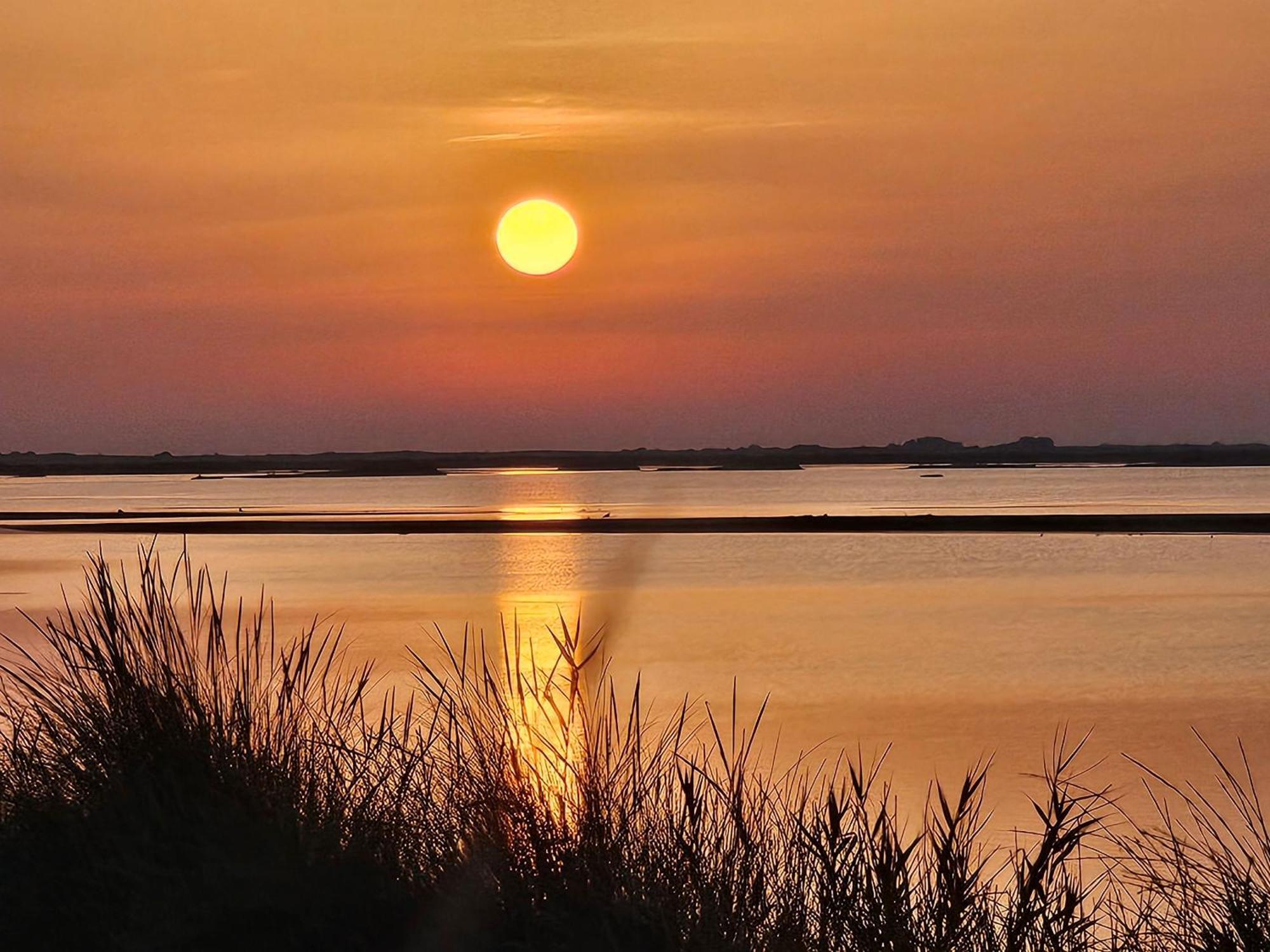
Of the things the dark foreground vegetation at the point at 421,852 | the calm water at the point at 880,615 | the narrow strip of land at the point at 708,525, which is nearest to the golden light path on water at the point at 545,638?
the dark foreground vegetation at the point at 421,852

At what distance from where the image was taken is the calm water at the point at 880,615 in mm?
17438

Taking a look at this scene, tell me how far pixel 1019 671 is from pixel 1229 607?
406 inches

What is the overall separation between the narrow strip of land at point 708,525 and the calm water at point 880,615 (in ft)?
8.65

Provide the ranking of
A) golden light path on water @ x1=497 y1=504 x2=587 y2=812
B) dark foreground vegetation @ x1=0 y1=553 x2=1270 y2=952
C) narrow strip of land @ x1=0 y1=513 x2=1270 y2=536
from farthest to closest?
narrow strip of land @ x1=0 y1=513 x2=1270 y2=536 < golden light path on water @ x1=497 y1=504 x2=587 y2=812 < dark foreground vegetation @ x1=0 y1=553 x2=1270 y2=952

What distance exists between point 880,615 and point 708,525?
101 feet

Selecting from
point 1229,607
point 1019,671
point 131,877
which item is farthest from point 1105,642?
point 131,877

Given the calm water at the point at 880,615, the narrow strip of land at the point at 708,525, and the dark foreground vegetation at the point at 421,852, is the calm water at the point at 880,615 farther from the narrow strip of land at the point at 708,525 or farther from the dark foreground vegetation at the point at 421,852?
the dark foreground vegetation at the point at 421,852

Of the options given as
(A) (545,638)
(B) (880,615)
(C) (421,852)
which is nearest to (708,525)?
(B) (880,615)

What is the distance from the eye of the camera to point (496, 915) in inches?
247

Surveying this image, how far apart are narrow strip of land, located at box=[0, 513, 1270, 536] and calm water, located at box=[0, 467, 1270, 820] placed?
264cm

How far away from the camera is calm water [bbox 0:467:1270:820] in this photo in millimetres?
17438

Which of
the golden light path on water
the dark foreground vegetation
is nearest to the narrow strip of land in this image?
the golden light path on water

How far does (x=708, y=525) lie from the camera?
59.6 m

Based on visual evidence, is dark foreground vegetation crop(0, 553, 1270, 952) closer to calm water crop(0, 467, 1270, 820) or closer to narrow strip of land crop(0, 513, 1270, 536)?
calm water crop(0, 467, 1270, 820)
